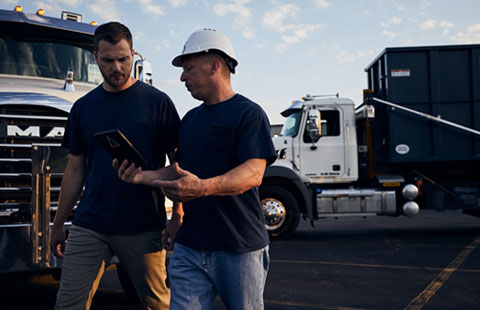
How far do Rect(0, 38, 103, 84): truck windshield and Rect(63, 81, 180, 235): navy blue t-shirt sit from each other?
2.42 metres

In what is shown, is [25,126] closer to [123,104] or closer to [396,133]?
[123,104]

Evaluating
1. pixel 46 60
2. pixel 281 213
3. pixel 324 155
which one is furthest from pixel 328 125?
pixel 46 60

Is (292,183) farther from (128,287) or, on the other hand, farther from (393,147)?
(128,287)

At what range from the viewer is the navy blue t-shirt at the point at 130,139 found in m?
2.70

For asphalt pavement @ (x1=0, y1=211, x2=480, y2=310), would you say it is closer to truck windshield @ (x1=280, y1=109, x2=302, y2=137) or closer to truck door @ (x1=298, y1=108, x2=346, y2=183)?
truck door @ (x1=298, y1=108, x2=346, y2=183)

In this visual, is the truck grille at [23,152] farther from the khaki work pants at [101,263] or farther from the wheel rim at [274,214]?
the wheel rim at [274,214]

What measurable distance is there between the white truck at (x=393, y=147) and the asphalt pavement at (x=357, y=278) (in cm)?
75

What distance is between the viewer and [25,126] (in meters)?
3.86

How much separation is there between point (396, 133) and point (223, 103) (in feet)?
27.2

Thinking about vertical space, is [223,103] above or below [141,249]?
above

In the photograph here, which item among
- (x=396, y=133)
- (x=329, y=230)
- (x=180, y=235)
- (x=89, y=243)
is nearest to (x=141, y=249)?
(x=89, y=243)

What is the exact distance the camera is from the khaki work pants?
8.78 feet

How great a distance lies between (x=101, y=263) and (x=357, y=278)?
400 centimetres

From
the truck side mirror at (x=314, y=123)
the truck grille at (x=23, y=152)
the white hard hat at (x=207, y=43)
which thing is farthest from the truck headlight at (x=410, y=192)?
the white hard hat at (x=207, y=43)
